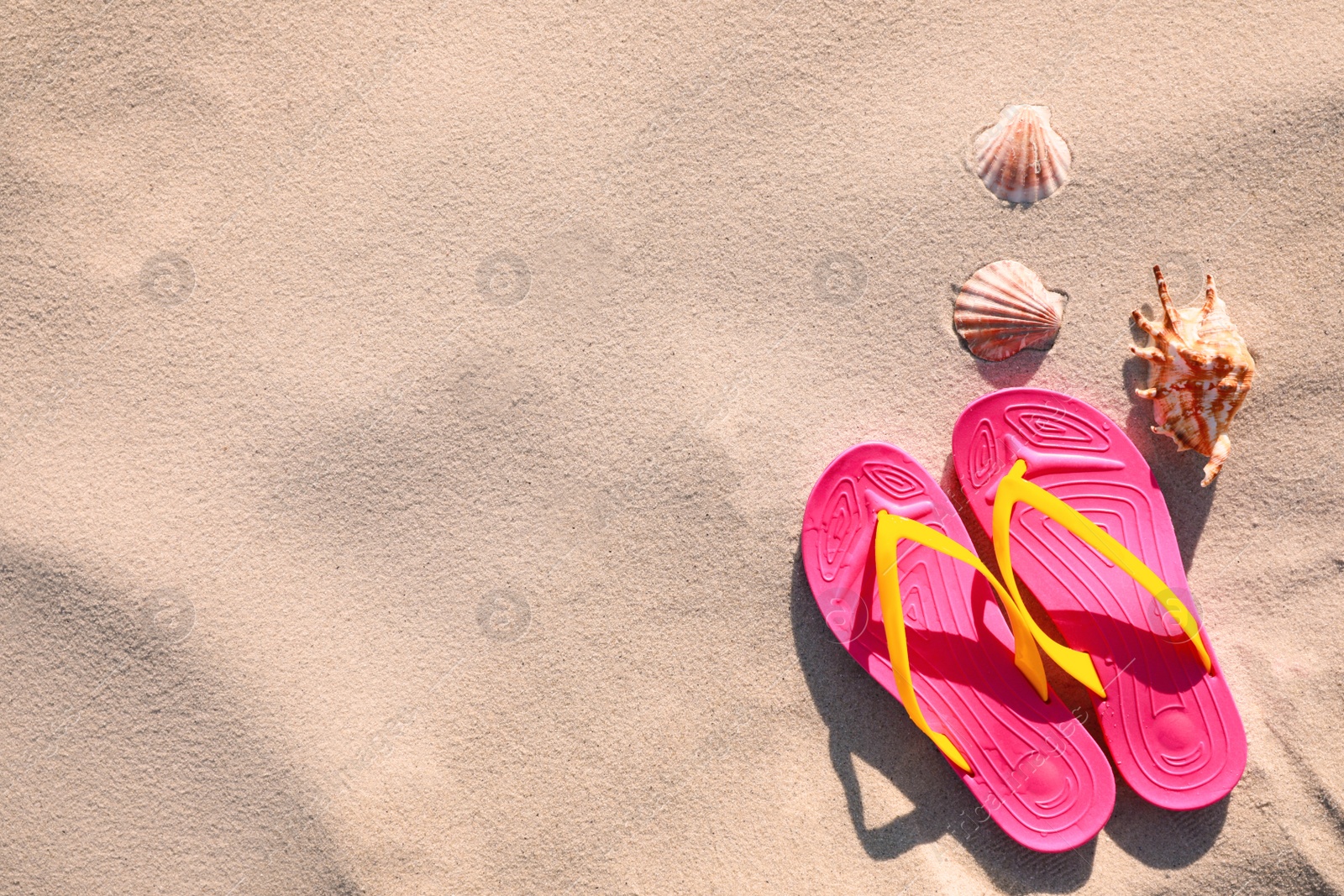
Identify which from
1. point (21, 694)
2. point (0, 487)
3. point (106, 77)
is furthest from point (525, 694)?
point (106, 77)

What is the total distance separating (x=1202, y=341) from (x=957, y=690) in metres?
2.00

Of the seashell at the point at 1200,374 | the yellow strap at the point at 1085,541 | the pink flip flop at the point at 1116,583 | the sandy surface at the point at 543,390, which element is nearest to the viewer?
the yellow strap at the point at 1085,541

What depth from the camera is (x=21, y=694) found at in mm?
3994

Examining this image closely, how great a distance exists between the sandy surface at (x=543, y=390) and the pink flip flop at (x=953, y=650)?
0.50 feet

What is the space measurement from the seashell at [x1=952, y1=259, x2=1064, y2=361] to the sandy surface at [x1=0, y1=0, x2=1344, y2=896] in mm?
98

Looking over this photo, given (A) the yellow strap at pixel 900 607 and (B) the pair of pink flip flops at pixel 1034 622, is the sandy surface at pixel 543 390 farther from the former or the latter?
(A) the yellow strap at pixel 900 607

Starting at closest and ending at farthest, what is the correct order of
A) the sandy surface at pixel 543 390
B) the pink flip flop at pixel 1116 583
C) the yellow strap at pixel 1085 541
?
the yellow strap at pixel 1085 541
the pink flip flop at pixel 1116 583
the sandy surface at pixel 543 390

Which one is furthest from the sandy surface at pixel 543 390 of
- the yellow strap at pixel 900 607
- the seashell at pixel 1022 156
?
the yellow strap at pixel 900 607

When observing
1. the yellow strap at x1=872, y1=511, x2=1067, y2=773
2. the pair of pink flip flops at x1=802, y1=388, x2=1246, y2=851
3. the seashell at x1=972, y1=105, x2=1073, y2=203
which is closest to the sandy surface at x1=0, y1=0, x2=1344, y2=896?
the seashell at x1=972, y1=105, x2=1073, y2=203

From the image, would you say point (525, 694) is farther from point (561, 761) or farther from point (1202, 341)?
point (1202, 341)

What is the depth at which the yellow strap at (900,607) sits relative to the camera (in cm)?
357

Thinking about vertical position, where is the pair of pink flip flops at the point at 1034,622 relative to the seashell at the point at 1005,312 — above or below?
below

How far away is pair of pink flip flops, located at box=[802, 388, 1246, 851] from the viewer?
151 inches

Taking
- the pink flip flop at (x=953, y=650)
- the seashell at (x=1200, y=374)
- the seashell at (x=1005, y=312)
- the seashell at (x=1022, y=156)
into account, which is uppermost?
the seashell at (x=1022, y=156)
